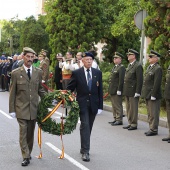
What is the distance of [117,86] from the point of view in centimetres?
1198

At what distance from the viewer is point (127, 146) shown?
357 inches

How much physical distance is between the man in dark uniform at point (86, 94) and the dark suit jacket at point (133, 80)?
3157 mm

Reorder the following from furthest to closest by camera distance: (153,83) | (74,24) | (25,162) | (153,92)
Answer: (74,24) < (153,83) < (153,92) < (25,162)

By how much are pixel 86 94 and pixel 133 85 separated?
3521 mm

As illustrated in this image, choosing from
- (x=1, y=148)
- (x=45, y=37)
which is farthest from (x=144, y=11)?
(x=45, y=37)

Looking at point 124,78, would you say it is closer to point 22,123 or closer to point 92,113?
point 92,113

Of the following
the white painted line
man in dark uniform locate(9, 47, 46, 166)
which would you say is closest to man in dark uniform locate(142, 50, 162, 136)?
the white painted line

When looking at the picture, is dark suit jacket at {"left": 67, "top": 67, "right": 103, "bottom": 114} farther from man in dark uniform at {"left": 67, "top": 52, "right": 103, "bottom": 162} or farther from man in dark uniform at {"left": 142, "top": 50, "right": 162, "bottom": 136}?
man in dark uniform at {"left": 142, "top": 50, "right": 162, "bottom": 136}

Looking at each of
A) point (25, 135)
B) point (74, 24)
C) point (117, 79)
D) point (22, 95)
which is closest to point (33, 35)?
point (74, 24)

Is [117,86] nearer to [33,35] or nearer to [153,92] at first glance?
[153,92]

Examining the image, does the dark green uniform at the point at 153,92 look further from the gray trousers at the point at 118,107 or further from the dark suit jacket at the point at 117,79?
the gray trousers at the point at 118,107

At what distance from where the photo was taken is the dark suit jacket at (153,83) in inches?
402

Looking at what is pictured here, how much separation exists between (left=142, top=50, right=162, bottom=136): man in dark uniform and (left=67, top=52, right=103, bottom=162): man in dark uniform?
2.64 meters

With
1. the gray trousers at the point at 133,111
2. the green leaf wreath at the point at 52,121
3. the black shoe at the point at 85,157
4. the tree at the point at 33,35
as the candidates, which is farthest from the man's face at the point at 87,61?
the tree at the point at 33,35
